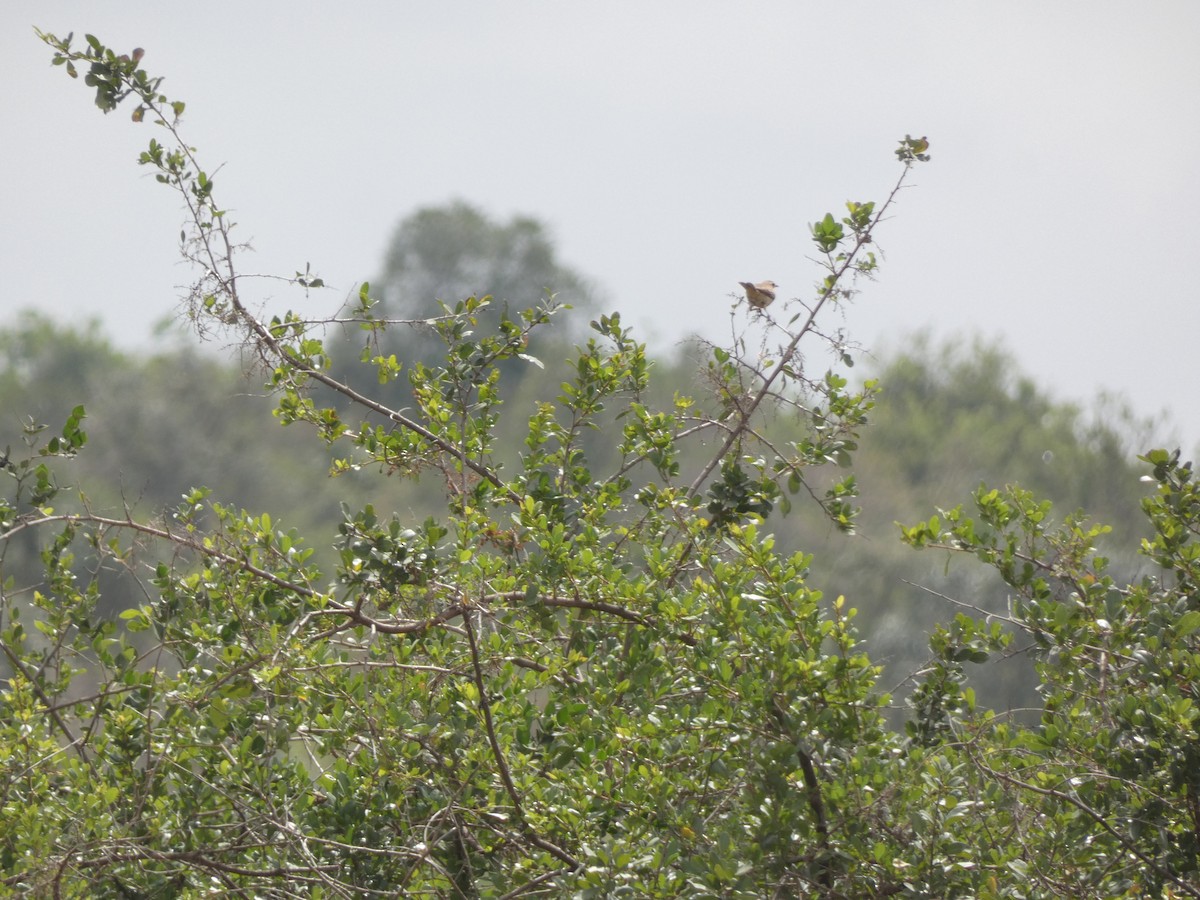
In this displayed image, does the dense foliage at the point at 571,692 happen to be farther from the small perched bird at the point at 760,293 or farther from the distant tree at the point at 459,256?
the distant tree at the point at 459,256

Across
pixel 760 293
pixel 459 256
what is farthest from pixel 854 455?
pixel 459 256

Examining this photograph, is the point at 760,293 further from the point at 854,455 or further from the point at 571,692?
the point at 854,455

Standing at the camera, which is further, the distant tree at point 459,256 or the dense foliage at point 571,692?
the distant tree at point 459,256

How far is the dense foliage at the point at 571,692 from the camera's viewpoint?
2166 millimetres

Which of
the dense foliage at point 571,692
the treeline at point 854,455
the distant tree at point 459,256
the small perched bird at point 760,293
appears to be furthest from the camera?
the distant tree at point 459,256

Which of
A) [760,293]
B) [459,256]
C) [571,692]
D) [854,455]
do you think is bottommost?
[571,692]

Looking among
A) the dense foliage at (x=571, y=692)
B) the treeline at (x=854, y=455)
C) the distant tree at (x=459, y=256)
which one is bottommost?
the dense foliage at (x=571, y=692)

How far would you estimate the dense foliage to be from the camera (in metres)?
2.17

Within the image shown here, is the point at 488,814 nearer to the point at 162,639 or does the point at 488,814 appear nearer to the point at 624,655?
the point at 624,655

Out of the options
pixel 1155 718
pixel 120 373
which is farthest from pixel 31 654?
pixel 120 373

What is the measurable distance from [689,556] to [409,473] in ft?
2.35

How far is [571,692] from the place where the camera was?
2.53 meters

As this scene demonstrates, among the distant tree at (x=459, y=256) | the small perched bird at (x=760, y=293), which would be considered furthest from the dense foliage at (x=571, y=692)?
the distant tree at (x=459, y=256)

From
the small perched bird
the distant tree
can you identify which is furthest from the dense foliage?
the distant tree
